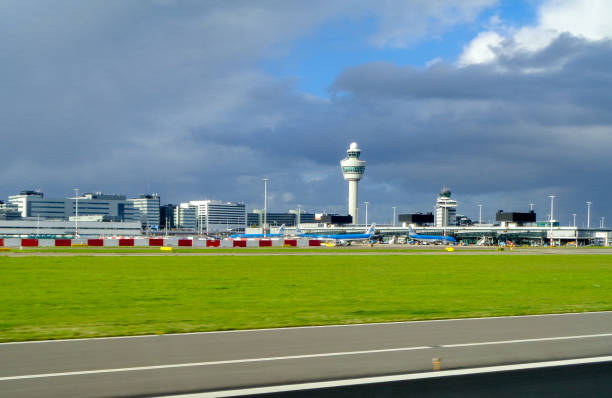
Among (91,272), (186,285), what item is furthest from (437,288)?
(91,272)

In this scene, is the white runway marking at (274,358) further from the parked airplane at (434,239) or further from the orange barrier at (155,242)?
the parked airplane at (434,239)

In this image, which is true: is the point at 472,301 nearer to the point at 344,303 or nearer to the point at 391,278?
the point at 344,303

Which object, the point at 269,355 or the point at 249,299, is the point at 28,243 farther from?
the point at 269,355

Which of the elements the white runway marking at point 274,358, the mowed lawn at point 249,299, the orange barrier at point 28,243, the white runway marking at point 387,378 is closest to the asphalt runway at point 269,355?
the white runway marking at point 274,358

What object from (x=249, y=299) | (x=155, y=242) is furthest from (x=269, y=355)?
(x=155, y=242)

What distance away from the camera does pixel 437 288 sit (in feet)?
85.7

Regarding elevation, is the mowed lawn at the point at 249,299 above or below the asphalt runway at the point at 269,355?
below

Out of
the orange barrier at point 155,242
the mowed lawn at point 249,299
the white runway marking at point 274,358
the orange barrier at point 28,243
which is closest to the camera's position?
the white runway marking at point 274,358

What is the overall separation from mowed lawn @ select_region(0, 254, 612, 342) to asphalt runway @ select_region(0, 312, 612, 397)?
1.79 m

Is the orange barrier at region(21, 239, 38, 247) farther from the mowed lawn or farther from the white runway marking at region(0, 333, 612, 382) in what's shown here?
the white runway marking at region(0, 333, 612, 382)

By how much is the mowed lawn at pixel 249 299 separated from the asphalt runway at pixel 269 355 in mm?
1787

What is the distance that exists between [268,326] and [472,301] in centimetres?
956

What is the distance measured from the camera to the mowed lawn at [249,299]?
15516 millimetres

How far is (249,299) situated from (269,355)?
1021cm
